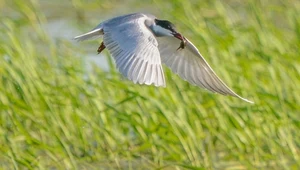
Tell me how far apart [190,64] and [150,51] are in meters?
0.68

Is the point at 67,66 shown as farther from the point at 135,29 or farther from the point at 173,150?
the point at 135,29

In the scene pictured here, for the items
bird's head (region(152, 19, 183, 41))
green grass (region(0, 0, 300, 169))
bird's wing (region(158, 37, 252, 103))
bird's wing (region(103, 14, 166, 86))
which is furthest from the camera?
green grass (region(0, 0, 300, 169))

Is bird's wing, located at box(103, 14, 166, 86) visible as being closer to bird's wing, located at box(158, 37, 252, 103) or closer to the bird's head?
the bird's head

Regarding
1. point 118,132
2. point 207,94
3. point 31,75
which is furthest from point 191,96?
point 31,75

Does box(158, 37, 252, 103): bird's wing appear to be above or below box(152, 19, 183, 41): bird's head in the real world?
below

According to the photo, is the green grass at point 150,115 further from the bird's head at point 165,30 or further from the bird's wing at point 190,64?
the bird's head at point 165,30

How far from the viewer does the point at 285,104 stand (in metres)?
6.56

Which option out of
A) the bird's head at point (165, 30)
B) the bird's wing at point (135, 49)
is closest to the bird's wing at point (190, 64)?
the bird's head at point (165, 30)

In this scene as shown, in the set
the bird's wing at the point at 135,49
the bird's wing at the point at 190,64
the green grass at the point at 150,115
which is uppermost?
the bird's wing at the point at 135,49

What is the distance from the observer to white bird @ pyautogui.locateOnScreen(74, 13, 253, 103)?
5.10 m

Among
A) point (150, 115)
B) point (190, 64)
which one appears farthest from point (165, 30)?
point (150, 115)

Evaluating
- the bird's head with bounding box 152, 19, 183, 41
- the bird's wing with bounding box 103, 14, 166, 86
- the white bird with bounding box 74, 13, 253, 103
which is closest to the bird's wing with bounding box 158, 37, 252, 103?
the white bird with bounding box 74, 13, 253, 103

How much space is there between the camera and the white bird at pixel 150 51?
5098mm

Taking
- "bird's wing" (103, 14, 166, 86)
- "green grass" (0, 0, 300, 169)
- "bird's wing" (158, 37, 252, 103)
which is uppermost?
"bird's wing" (103, 14, 166, 86)
